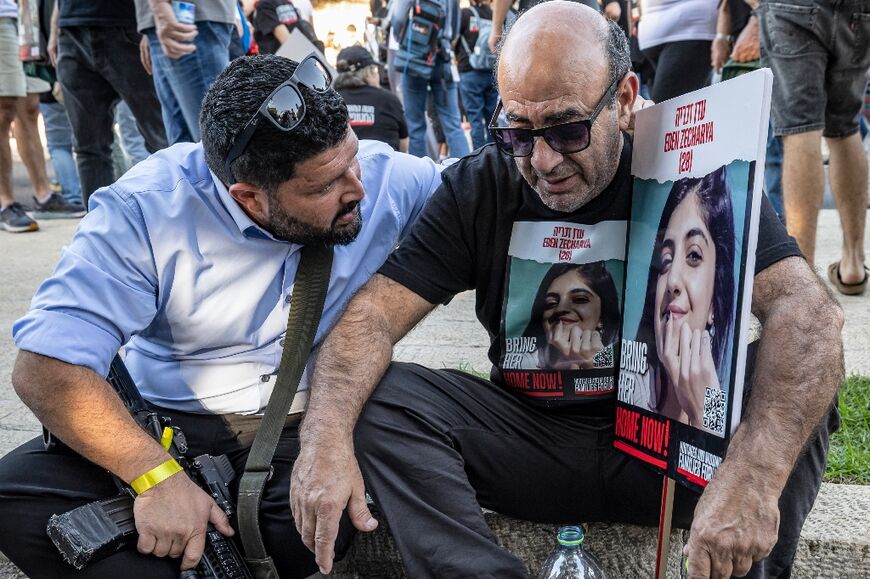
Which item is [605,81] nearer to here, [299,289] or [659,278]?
[659,278]

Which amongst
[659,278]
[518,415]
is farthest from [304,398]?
[659,278]

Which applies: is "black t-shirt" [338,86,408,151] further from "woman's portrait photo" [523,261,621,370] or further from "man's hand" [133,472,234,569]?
"man's hand" [133,472,234,569]

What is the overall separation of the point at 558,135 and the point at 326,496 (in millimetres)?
937

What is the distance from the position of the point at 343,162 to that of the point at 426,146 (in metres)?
5.74

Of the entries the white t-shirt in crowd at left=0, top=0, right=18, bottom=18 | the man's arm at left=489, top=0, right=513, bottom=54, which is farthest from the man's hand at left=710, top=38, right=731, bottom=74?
the white t-shirt in crowd at left=0, top=0, right=18, bottom=18

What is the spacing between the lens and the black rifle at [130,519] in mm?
2002

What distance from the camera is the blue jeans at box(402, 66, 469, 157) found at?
Result: 7.47 metres

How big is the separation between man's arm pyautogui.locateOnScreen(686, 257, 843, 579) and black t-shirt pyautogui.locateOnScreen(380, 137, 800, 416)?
43 cm

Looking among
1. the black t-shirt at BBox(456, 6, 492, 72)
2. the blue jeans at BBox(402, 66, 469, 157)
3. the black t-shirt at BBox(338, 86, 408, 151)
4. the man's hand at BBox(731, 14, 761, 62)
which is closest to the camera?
the man's hand at BBox(731, 14, 761, 62)

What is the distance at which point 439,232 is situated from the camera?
226 centimetres

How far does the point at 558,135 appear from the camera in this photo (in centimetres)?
210

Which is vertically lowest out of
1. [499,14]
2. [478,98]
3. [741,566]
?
[741,566]

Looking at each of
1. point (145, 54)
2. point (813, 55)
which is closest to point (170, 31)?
point (145, 54)

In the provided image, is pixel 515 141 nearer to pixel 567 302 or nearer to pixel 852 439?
pixel 567 302
